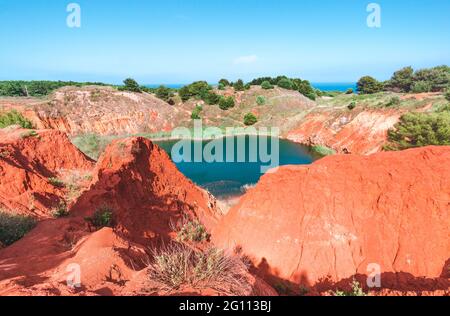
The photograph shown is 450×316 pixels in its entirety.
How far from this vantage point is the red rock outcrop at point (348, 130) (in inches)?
1310

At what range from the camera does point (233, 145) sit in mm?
43281

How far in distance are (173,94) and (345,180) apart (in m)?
55.6

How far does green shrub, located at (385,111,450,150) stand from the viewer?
930 inches

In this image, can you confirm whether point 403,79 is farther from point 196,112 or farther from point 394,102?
point 196,112

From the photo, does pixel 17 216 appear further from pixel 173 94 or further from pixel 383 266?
pixel 173 94

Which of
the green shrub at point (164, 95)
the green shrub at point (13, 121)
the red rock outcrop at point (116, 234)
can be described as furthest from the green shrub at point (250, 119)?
the red rock outcrop at point (116, 234)

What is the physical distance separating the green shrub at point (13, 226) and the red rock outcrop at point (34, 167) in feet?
3.59

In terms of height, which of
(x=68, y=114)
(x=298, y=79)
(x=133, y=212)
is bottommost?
(x=133, y=212)

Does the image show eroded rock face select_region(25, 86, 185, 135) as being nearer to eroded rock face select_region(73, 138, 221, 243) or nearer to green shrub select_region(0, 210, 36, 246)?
eroded rock face select_region(73, 138, 221, 243)

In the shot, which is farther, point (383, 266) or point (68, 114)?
point (68, 114)

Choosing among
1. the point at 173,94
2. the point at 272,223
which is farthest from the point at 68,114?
the point at 272,223

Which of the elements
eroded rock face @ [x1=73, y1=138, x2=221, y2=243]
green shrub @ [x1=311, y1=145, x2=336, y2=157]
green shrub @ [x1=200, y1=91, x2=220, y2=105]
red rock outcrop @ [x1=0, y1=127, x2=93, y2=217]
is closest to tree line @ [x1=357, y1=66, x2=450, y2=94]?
green shrub @ [x1=311, y1=145, x2=336, y2=157]

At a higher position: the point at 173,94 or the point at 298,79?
the point at 298,79
